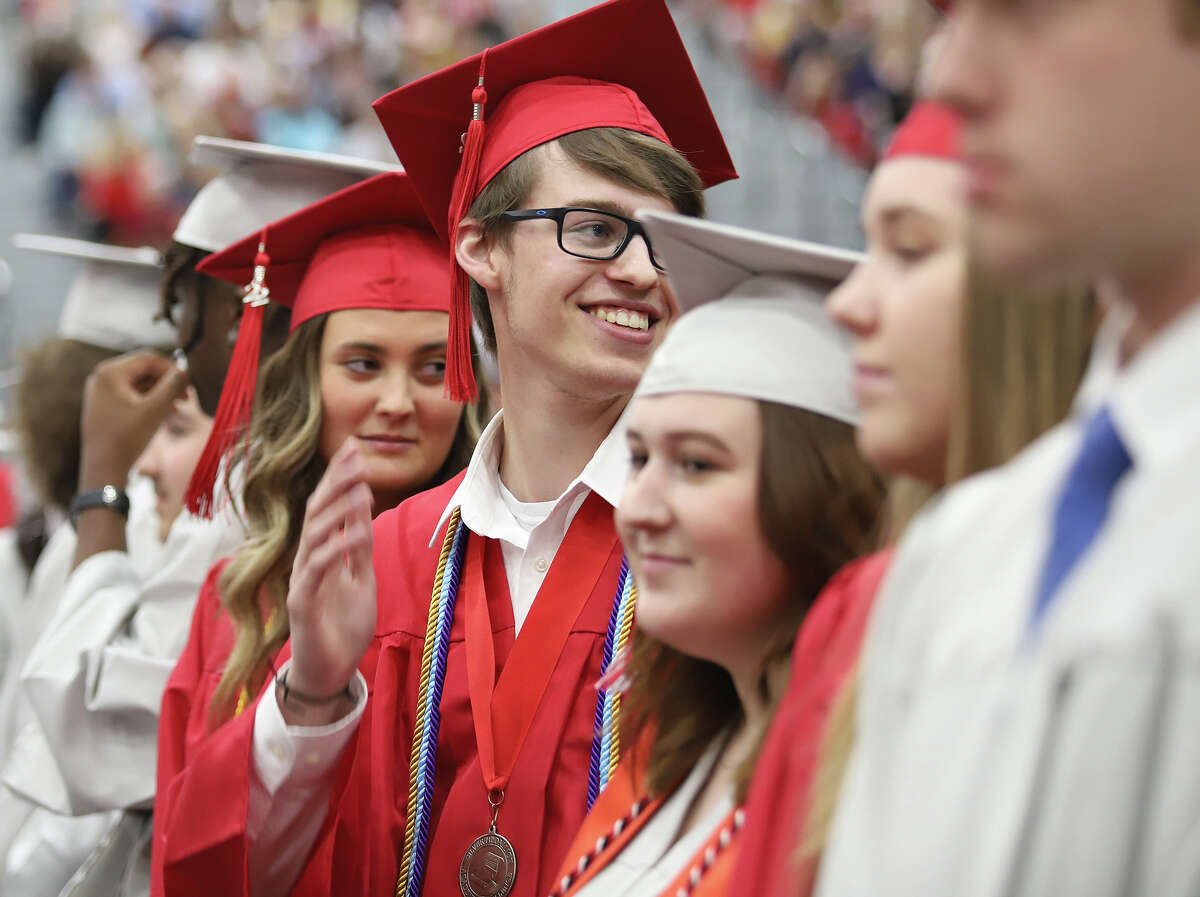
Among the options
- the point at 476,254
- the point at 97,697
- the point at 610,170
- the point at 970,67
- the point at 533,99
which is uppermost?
Answer: the point at 533,99

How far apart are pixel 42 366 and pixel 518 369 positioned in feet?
7.85

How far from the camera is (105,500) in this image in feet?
12.3

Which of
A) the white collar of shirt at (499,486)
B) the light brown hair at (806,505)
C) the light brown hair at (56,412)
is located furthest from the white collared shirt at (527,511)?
the light brown hair at (56,412)

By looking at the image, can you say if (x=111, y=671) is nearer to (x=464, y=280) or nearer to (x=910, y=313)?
(x=464, y=280)

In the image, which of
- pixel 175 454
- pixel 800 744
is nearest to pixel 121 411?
pixel 175 454

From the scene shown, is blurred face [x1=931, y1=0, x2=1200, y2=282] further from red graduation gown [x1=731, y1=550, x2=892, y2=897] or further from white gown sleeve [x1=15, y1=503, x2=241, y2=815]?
white gown sleeve [x1=15, y1=503, x2=241, y2=815]

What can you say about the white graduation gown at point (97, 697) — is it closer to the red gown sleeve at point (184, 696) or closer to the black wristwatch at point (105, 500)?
the black wristwatch at point (105, 500)

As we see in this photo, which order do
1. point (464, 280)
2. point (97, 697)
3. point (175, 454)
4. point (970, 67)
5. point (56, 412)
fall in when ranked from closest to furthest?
1. point (970, 67)
2. point (464, 280)
3. point (97, 697)
4. point (175, 454)
5. point (56, 412)

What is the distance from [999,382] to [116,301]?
11.8 feet

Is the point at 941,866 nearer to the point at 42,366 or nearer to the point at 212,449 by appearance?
the point at 212,449

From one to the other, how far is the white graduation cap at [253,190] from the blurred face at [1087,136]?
250cm

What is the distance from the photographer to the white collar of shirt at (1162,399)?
34.7 inches

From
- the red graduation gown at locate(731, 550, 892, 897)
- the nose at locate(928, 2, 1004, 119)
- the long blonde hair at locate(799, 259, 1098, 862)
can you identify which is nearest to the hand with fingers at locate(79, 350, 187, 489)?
the red graduation gown at locate(731, 550, 892, 897)

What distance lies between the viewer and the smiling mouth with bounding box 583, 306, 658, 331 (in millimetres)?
2445
